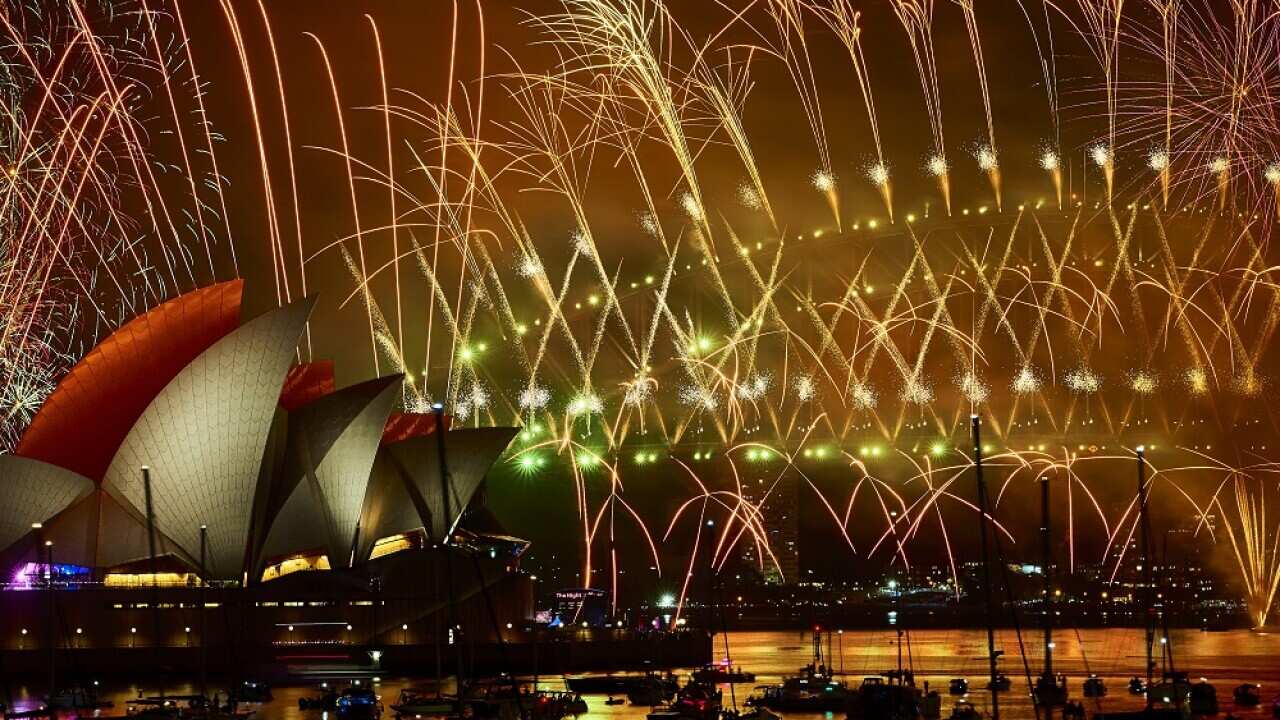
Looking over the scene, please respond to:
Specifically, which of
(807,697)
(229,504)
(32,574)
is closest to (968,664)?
(807,697)

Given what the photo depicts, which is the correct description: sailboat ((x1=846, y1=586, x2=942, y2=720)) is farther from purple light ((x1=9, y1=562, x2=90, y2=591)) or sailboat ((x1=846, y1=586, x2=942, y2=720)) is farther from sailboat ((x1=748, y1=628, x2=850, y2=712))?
purple light ((x1=9, y1=562, x2=90, y2=591))

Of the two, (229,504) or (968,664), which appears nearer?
(229,504)

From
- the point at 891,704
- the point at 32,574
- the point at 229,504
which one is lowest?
the point at 891,704

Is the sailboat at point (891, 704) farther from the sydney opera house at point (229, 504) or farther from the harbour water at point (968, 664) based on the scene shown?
the sydney opera house at point (229, 504)

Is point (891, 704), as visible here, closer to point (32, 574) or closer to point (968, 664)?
point (968, 664)

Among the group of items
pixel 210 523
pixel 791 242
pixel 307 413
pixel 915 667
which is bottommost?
pixel 915 667

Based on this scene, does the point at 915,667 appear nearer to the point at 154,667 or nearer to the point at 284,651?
the point at 284,651

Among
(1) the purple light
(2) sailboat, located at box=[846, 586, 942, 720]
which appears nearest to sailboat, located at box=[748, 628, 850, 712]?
(2) sailboat, located at box=[846, 586, 942, 720]

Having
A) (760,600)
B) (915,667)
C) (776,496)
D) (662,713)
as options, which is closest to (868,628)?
(760,600)
